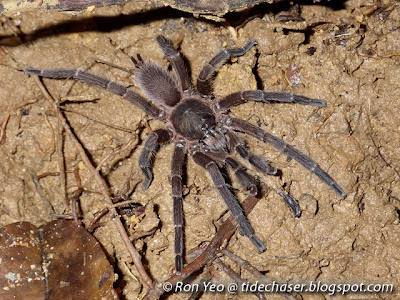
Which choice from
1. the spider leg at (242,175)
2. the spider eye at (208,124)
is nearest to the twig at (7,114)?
the spider eye at (208,124)

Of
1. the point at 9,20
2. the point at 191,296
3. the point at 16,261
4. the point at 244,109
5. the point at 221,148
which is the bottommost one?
the point at 191,296

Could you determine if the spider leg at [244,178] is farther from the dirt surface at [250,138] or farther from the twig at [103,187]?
the twig at [103,187]

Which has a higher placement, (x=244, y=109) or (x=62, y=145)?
(x=62, y=145)

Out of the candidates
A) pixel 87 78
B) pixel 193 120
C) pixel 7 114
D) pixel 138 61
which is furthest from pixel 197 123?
pixel 7 114

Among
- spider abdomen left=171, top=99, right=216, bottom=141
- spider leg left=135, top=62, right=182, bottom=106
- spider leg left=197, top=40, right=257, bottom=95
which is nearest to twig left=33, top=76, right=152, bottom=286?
spider leg left=135, top=62, right=182, bottom=106

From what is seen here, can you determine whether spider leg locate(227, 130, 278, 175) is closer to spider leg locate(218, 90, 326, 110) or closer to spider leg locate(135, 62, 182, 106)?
spider leg locate(218, 90, 326, 110)

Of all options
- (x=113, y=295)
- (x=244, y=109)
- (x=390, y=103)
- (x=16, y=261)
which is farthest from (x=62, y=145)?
(x=390, y=103)

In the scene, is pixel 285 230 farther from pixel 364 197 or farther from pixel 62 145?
pixel 62 145

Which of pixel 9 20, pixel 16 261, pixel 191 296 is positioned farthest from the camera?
pixel 9 20
